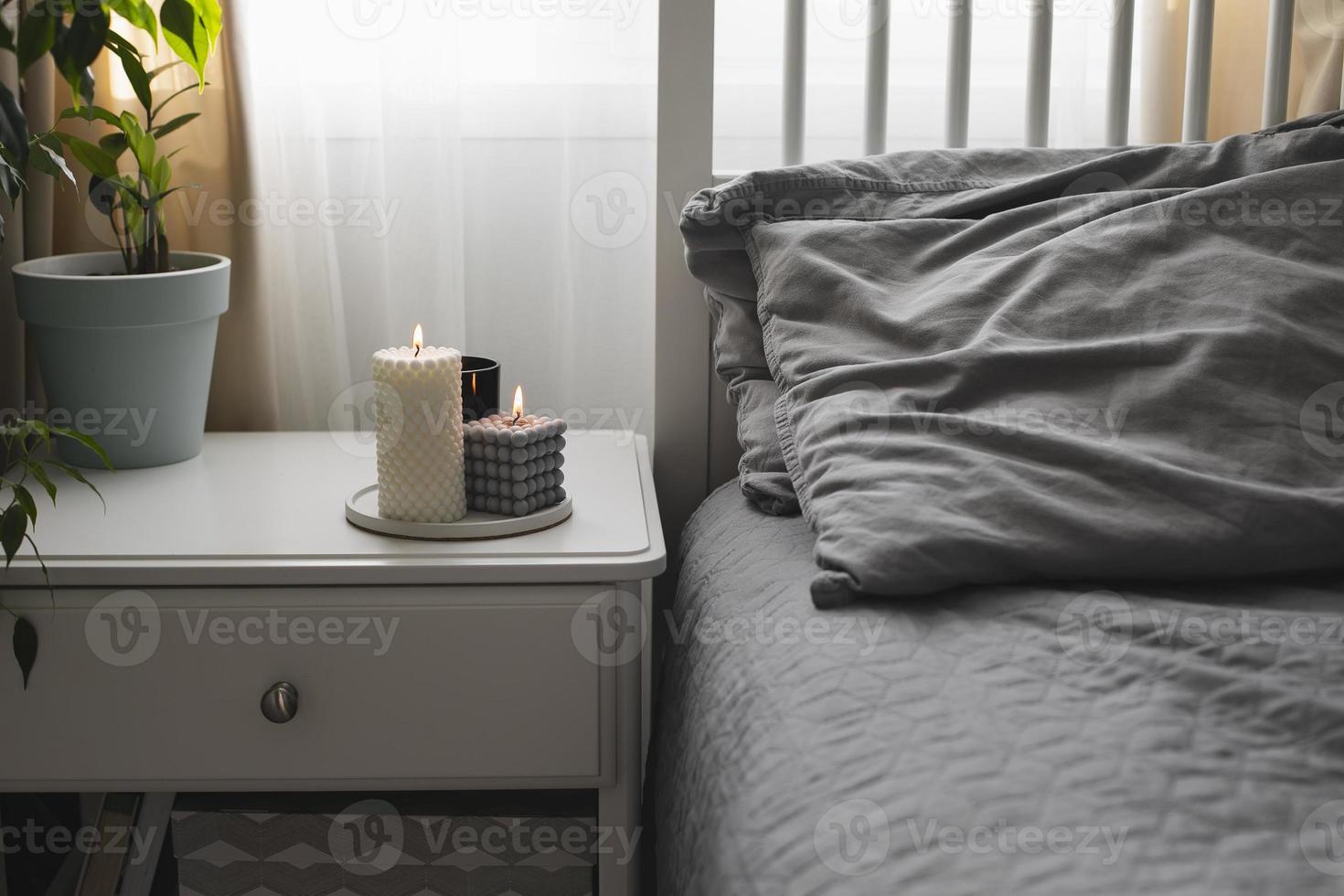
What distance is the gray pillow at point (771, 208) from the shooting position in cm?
113

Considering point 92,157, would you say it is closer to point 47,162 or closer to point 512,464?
point 47,162

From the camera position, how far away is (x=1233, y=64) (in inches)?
53.9

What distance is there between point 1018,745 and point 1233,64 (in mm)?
1055

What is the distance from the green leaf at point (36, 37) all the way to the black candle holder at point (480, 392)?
42 centimetres

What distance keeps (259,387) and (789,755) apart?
897 mm

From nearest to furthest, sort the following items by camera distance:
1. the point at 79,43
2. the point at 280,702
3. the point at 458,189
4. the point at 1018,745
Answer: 1. the point at 1018,745
2. the point at 79,43
3. the point at 280,702
4. the point at 458,189

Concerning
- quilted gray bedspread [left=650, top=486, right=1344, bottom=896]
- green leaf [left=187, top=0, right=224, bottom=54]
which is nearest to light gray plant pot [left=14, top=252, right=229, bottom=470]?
green leaf [left=187, top=0, right=224, bottom=54]

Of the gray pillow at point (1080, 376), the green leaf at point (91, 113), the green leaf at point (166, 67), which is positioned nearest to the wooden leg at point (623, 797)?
the gray pillow at point (1080, 376)

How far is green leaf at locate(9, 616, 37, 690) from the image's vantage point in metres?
0.91

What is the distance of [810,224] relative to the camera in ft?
3.64

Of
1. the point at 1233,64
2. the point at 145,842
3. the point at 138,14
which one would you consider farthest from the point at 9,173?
the point at 1233,64

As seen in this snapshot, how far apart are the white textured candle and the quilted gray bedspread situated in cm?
27

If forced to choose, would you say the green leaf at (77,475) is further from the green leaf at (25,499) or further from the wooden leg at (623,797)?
the wooden leg at (623,797)

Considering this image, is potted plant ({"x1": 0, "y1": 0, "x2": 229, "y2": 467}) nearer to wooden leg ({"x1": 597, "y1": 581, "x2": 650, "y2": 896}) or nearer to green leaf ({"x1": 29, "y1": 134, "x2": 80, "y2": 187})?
green leaf ({"x1": 29, "y1": 134, "x2": 80, "y2": 187})
